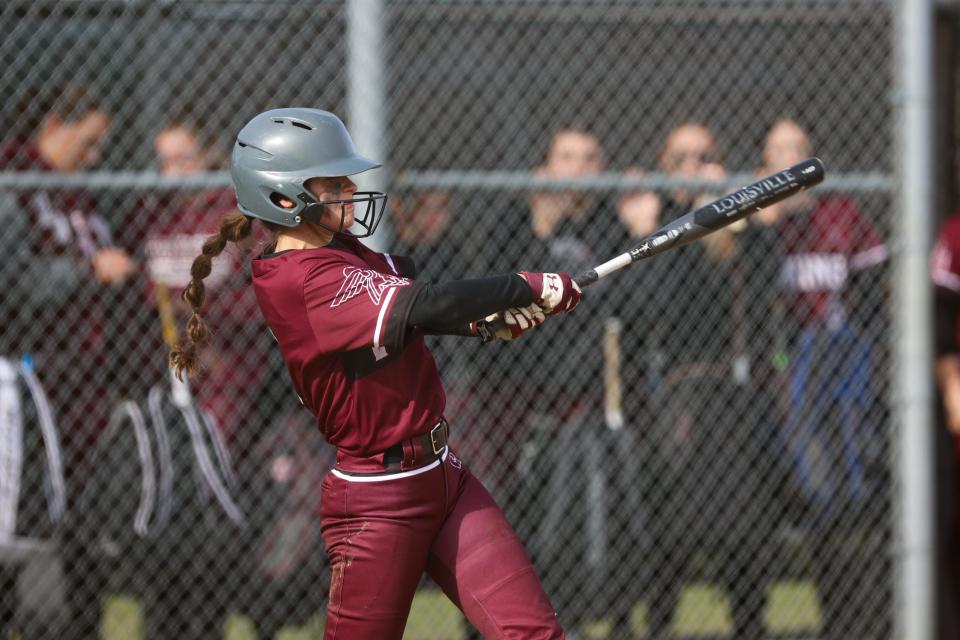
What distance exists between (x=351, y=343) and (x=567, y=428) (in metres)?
1.94

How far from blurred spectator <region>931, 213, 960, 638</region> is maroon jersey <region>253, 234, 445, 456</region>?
267 centimetres

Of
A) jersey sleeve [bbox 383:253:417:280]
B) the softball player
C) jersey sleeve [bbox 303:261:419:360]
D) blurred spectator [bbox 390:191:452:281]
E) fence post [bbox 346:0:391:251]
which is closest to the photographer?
jersey sleeve [bbox 303:261:419:360]

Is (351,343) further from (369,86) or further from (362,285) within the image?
(369,86)

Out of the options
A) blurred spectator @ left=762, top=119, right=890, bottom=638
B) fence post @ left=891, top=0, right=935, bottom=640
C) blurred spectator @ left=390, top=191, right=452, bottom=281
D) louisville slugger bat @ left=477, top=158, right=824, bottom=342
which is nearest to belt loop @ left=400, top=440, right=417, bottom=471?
louisville slugger bat @ left=477, top=158, right=824, bottom=342

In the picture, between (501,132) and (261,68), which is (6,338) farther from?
(501,132)

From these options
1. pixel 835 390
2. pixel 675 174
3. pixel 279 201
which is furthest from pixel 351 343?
pixel 835 390

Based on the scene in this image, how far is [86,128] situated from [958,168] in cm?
368

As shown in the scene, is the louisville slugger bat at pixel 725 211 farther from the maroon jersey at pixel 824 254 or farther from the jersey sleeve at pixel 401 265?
the maroon jersey at pixel 824 254

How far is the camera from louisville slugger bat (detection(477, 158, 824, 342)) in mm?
3258

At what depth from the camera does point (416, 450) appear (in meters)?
2.99

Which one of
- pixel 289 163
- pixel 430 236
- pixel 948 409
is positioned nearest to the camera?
pixel 289 163

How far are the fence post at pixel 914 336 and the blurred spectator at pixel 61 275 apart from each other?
2.81 meters

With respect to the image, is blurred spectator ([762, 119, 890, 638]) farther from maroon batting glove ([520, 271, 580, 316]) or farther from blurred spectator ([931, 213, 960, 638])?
maroon batting glove ([520, 271, 580, 316])

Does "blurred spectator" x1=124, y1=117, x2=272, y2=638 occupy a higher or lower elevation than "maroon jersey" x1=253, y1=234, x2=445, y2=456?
lower
